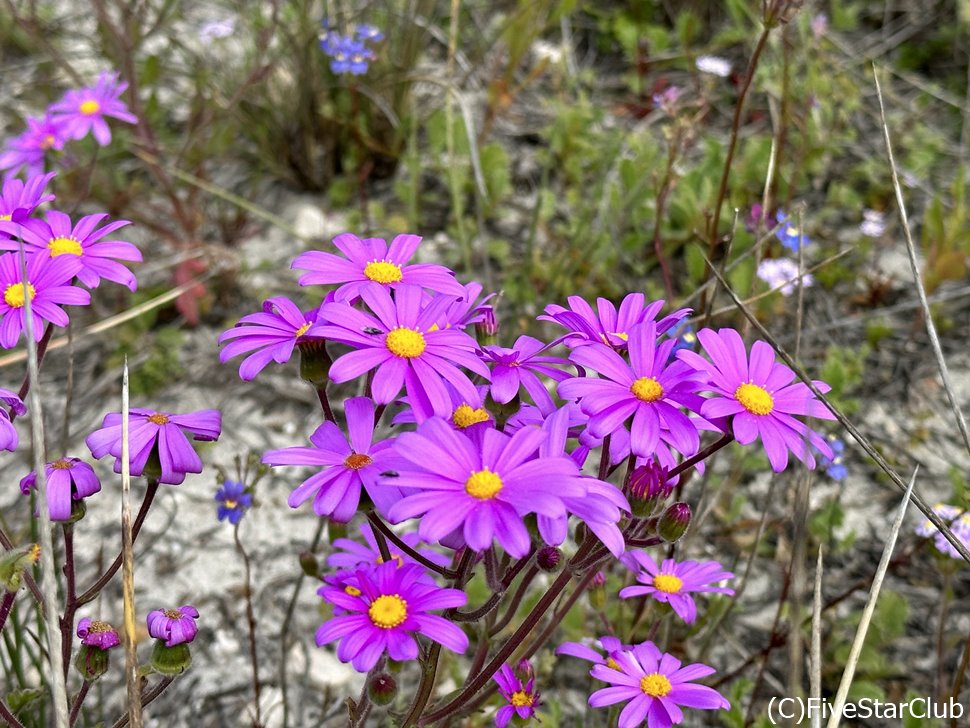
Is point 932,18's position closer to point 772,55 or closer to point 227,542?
point 772,55

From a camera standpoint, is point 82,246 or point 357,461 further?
point 82,246

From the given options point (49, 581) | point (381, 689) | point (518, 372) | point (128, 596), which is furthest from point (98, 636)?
point (518, 372)

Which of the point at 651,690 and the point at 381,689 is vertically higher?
the point at 381,689

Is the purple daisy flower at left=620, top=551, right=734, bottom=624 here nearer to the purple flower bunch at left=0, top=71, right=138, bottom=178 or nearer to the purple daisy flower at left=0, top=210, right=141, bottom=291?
the purple daisy flower at left=0, top=210, right=141, bottom=291

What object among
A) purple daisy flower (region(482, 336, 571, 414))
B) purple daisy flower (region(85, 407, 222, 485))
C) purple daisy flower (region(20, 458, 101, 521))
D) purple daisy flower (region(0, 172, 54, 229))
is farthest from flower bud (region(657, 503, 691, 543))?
purple daisy flower (region(0, 172, 54, 229))

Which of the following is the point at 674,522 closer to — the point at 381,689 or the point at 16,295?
the point at 381,689

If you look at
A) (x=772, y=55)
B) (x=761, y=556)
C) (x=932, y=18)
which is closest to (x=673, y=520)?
(x=761, y=556)

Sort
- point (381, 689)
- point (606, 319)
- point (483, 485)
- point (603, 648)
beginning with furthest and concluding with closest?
point (603, 648)
point (606, 319)
point (381, 689)
point (483, 485)
